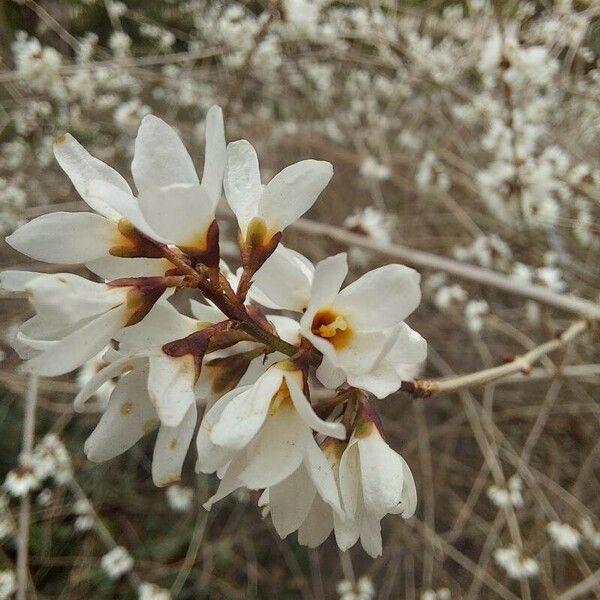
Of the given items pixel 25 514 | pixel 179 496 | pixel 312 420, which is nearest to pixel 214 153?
pixel 312 420

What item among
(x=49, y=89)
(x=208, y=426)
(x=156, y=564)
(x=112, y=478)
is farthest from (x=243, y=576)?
(x=208, y=426)

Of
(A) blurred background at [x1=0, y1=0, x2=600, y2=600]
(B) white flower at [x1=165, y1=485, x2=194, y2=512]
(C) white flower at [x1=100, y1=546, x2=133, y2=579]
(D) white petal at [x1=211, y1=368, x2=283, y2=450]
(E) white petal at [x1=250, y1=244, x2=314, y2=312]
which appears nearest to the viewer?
(D) white petal at [x1=211, y1=368, x2=283, y2=450]

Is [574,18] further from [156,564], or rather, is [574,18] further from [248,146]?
[156,564]

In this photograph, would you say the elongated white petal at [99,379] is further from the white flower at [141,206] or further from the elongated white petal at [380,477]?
the elongated white petal at [380,477]

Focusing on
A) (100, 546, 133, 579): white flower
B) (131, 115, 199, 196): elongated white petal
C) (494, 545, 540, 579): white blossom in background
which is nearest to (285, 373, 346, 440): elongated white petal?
(131, 115, 199, 196): elongated white petal

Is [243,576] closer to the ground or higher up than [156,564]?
closer to the ground

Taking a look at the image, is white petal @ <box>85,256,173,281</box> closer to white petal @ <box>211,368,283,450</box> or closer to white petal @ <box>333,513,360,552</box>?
white petal @ <box>211,368,283,450</box>
